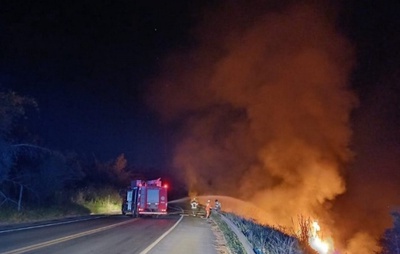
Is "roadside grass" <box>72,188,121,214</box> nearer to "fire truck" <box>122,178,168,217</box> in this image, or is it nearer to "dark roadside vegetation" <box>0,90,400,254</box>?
"dark roadside vegetation" <box>0,90,400,254</box>

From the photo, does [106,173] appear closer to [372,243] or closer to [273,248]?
[372,243]

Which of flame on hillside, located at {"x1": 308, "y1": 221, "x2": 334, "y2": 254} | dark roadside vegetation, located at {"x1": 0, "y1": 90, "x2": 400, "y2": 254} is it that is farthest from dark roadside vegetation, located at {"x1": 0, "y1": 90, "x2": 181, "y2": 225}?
flame on hillside, located at {"x1": 308, "y1": 221, "x2": 334, "y2": 254}

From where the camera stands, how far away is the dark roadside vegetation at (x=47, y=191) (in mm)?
16381

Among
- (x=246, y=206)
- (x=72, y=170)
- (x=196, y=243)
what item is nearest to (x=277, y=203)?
(x=246, y=206)

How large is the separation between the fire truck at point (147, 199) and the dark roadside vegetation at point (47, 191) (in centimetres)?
374

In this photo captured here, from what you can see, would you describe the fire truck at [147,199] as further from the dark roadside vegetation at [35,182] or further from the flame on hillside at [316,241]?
the flame on hillside at [316,241]

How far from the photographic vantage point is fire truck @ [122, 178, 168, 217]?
1270 inches

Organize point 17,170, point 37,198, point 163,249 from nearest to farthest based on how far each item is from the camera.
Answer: point 163,249
point 17,170
point 37,198

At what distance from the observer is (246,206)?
128 feet

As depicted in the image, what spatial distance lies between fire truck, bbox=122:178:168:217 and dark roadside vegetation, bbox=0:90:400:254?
374 cm

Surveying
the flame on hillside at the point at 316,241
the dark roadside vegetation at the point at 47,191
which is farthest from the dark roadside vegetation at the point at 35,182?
the flame on hillside at the point at 316,241

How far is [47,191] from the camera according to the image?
30.6 meters

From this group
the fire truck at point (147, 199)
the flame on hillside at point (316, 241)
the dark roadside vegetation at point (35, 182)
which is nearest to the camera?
the flame on hillside at point (316, 241)

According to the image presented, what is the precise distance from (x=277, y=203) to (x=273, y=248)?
30694 millimetres
